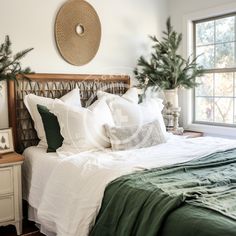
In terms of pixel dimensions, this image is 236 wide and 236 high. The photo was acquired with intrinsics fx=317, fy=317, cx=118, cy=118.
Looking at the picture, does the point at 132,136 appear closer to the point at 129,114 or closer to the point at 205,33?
the point at 129,114

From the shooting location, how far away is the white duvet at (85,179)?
6.59 ft

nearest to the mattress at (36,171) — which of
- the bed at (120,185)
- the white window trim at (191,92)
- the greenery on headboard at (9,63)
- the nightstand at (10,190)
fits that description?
the bed at (120,185)

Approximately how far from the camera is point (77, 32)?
3.48 metres

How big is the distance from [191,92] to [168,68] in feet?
1.86

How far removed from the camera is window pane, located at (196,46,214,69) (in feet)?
13.4

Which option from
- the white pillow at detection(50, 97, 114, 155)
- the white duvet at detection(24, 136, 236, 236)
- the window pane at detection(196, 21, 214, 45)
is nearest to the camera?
the white duvet at detection(24, 136, 236, 236)

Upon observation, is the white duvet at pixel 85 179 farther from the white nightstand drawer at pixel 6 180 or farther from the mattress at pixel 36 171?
the white nightstand drawer at pixel 6 180

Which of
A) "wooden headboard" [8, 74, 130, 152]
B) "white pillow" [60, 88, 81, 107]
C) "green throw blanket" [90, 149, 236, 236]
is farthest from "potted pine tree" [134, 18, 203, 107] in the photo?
"green throw blanket" [90, 149, 236, 236]

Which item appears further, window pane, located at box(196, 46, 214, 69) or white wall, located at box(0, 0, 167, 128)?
window pane, located at box(196, 46, 214, 69)

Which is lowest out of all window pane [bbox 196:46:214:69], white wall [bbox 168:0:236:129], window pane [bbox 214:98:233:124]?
window pane [bbox 214:98:233:124]

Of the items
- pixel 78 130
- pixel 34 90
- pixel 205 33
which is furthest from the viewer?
pixel 205 33

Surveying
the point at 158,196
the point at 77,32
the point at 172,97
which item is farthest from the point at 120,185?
the point at 172,97

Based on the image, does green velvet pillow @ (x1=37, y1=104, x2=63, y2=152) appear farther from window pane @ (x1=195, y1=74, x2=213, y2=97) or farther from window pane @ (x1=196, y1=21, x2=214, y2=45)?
window pane @ (x1=196, y1=21, x2=214, y2=45)

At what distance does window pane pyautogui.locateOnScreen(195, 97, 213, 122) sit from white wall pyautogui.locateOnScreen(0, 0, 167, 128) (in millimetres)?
996
